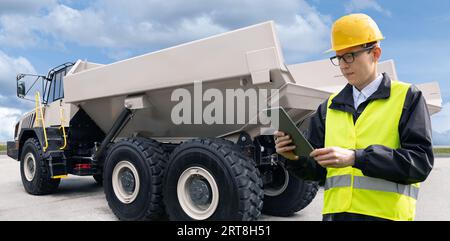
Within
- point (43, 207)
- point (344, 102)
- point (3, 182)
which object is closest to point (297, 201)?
point (344, 102)

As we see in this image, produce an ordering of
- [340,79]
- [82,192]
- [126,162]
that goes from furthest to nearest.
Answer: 1. [82,192]
2. [340,79]
3. [126,162]

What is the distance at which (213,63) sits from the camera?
4164 millimetres

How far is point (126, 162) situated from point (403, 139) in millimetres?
4030

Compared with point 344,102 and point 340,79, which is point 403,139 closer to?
point 344,102

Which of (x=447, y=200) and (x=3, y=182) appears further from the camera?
(x=3, y=182)

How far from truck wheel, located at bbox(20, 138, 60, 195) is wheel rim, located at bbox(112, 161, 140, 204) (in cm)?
248

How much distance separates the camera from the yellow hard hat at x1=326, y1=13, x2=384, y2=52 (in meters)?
1.80

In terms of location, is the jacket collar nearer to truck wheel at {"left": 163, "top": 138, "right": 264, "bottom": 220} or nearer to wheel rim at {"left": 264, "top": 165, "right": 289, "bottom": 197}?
truck wheel at {"left": 163, "top": 138, "right": 264, "bottom": 220}

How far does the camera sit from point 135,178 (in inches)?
197

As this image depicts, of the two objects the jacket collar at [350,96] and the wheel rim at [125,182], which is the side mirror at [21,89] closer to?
the wheel rim at [125,182]

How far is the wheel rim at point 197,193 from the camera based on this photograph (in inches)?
167

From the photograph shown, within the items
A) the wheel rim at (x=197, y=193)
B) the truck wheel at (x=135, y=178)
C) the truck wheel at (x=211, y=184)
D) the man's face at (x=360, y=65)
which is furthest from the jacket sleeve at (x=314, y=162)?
the truck wheel at (x=135, y=178)

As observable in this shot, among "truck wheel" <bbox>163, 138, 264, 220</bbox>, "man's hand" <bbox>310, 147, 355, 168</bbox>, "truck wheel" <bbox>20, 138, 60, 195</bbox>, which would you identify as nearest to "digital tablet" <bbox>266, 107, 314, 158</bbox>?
"man's hand" <bbox>310, 147, 355, 168</bbox>

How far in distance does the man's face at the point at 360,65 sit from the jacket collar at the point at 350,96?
0.08m
